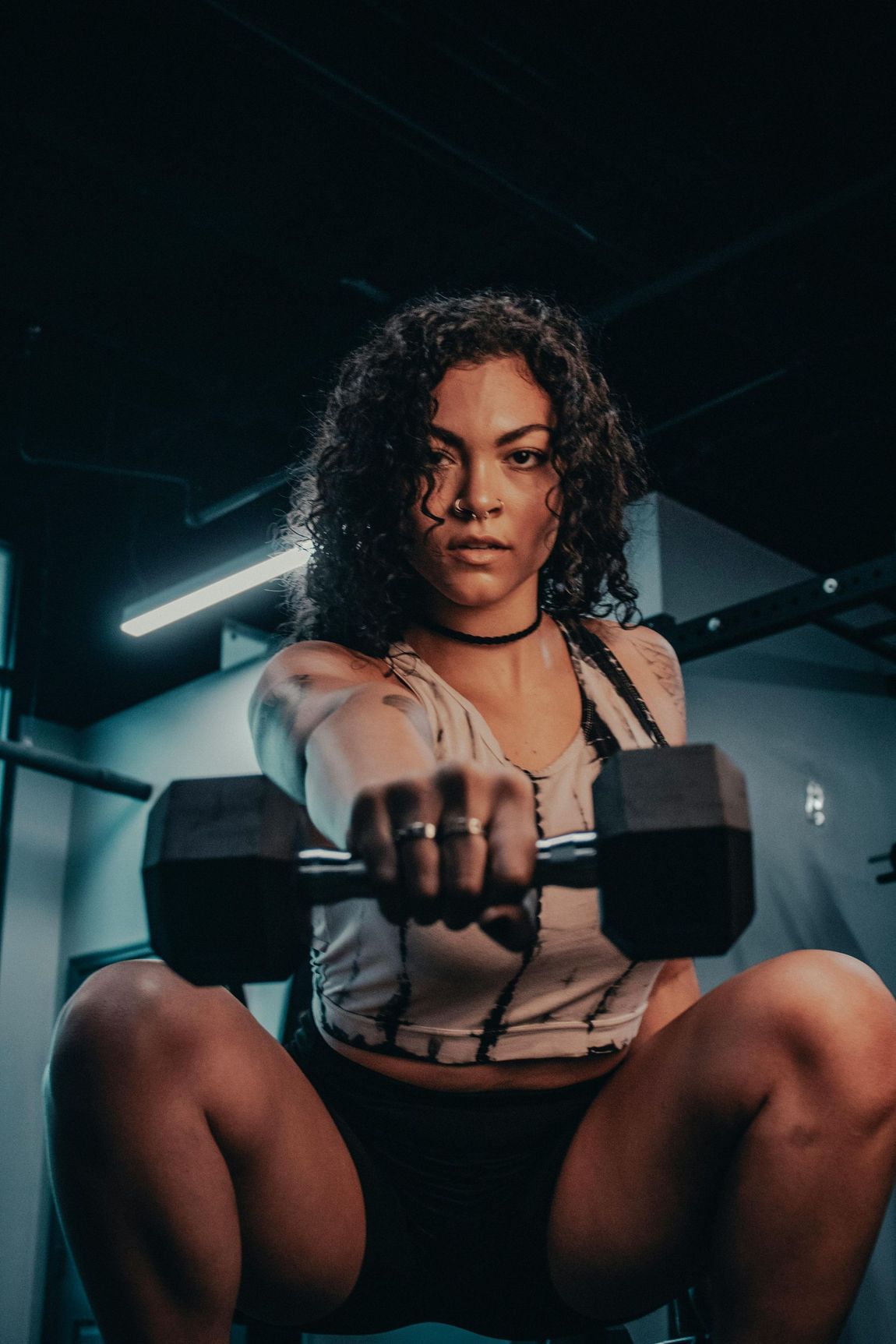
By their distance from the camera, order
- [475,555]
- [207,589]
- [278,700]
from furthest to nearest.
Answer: [207,589] → [475,555] → [278,700]

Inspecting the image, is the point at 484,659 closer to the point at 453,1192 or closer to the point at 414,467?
the point at 414,467

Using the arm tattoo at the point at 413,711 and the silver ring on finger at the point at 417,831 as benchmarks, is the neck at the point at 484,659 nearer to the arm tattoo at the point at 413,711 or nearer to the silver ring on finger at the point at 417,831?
the arm tattoo at the point at 413,711

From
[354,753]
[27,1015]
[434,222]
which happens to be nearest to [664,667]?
[354,753]

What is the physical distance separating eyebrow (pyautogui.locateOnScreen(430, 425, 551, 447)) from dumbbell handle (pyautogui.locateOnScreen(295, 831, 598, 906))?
2.32 ft

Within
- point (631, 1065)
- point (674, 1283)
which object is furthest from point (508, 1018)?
point (674, 1283)

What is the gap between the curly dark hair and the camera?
147 centimetres

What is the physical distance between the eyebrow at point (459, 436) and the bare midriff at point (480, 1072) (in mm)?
706

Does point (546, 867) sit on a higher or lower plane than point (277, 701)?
lower

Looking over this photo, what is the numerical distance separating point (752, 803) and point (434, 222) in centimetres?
239

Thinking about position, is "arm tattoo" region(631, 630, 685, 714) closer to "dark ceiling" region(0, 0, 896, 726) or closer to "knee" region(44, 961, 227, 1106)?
"knee" region(44, 961, 227, 1106)

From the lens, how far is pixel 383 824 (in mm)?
779

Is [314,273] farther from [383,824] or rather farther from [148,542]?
[383,824]

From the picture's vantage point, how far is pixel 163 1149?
1.04 metres

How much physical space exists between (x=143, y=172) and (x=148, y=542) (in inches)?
89.0
